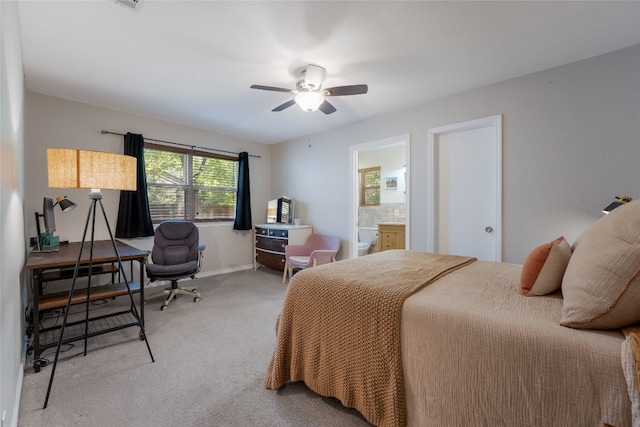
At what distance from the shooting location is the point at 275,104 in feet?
11.2

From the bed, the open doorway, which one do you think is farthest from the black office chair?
the open doorway

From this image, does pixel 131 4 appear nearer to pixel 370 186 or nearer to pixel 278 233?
pixel 278 233

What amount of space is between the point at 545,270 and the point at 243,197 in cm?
442

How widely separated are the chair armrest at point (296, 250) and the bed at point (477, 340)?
2.47m

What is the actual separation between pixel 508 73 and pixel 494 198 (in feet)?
4.12

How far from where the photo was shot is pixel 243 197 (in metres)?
4.91

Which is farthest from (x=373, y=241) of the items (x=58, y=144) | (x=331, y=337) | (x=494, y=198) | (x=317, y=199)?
(x=58, y=144)

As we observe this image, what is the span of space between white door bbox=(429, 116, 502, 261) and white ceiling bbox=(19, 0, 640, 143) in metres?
0.55

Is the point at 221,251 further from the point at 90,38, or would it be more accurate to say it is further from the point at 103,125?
the point at 90,38

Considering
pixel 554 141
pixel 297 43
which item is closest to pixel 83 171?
pixel 297 43

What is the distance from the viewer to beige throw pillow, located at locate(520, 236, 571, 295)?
1349 mm

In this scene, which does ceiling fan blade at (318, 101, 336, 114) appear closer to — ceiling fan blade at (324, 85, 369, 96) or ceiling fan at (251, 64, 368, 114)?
ceiling fan at (251, 64, 368, 114)

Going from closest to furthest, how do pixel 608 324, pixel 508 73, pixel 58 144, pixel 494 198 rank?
pixel 608 324, pixel 508 73, pixel 494 198, pixel 58 144

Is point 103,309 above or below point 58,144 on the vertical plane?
below
